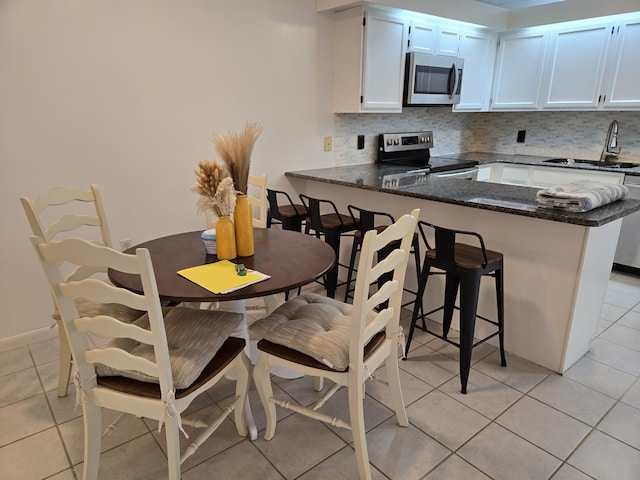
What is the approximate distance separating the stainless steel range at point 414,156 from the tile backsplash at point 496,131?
114mm

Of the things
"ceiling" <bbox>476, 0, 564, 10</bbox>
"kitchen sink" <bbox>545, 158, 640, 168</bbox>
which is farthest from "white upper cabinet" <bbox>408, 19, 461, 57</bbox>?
"kitchen sink" <bbox>545, 158, 640, 168</bbox>

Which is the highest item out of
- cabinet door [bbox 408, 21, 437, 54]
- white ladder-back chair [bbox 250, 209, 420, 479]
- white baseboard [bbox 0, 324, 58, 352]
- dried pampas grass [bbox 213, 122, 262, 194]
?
cabinet door [bbox 408, 21, 437, 54]

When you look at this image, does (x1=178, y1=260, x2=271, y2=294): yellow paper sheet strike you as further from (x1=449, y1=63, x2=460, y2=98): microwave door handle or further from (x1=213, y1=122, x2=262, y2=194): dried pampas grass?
(x1=449, y1=63, x2=460, y2=98): microwave door handle

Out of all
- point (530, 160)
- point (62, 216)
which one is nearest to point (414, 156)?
point (530, 160)

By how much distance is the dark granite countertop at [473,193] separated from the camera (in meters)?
1.93

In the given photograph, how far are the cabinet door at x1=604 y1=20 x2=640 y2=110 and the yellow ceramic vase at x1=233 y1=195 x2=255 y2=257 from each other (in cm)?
371

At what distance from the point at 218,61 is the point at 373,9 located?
1.30 m

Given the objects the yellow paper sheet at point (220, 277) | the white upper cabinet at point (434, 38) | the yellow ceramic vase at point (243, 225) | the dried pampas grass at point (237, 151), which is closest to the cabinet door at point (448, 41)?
the white upper cabinet at point (434, 38)

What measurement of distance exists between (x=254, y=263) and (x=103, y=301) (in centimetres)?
64

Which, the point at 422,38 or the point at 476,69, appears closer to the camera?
the point at 422,38

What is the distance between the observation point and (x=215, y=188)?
1.65 meters

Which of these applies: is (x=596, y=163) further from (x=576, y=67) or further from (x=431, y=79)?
(x=431, y=79)

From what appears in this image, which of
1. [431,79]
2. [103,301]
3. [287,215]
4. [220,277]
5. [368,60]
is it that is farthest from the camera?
[431,79]

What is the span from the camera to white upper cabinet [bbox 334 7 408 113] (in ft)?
10.6
